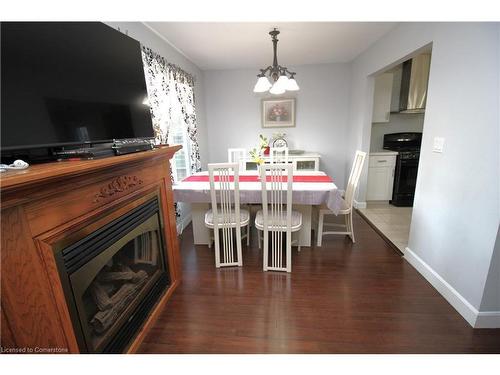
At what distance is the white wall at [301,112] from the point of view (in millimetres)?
4277

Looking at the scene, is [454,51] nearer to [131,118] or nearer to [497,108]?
[497,108]

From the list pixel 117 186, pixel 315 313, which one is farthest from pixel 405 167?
pixel 117 186

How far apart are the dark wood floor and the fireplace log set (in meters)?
0.32

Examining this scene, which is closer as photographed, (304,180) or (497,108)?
(497,108)

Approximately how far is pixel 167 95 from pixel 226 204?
1.56 metres

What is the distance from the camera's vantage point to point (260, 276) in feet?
7.14

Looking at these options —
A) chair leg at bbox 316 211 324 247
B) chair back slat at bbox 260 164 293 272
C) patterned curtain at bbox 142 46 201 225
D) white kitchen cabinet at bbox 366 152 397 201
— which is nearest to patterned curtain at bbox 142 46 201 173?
patterned curtain at bbox 142 46 201 225

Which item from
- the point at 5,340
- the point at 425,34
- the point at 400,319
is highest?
the point at 425,34

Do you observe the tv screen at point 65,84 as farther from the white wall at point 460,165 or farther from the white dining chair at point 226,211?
the white wall at point 460,165

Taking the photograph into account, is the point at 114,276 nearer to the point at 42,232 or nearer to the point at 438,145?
the point at 42,232

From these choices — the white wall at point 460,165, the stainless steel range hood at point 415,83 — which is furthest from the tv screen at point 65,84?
the stainless steel range hood at point 415,83

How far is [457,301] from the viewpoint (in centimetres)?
169

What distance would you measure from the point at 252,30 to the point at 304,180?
1830mm
